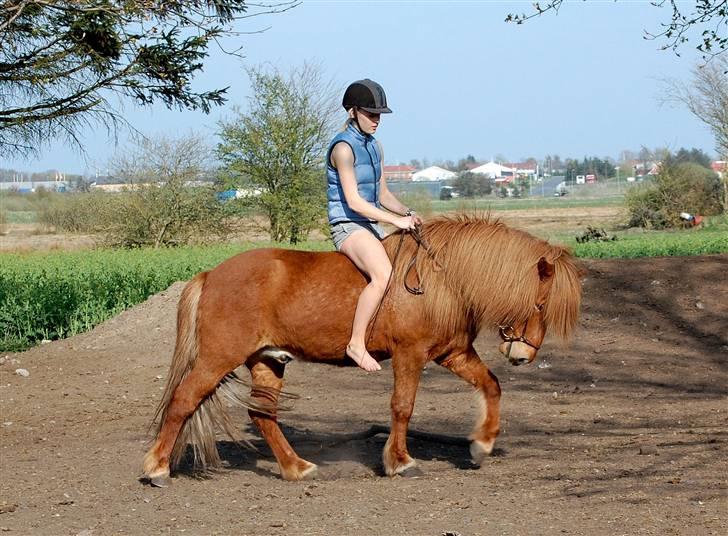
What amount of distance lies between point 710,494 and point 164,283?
41.9 ft

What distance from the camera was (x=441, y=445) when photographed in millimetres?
7918

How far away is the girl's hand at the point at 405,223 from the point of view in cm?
662

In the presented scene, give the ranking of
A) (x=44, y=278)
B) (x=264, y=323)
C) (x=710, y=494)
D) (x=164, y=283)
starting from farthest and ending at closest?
(x=164, y=283) < (x=44, y=278) < (x=264, y=323) < (x=710, y=494)

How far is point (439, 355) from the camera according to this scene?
22.6ft

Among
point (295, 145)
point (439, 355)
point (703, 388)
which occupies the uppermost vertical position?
point (295, 145)

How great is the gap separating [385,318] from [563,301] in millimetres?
1204

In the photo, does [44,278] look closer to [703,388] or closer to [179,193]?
[703,388]

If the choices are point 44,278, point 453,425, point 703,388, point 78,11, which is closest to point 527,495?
point 453,425

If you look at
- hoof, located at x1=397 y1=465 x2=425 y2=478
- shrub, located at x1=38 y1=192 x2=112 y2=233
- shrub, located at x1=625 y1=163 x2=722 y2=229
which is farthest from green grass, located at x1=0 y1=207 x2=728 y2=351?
shrub, located at x1=625 y1=163 x2=722 y2=229

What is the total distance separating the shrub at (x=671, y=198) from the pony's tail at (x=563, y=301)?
35431mm

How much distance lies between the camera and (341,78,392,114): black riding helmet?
661 centimetres

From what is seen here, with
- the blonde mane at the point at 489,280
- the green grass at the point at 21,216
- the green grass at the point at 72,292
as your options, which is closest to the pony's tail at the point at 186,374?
the blonde mane at the point at 489,280

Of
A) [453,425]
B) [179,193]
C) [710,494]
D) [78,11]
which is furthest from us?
[179,193]

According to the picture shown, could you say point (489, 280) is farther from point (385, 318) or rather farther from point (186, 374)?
point (186, 374)
